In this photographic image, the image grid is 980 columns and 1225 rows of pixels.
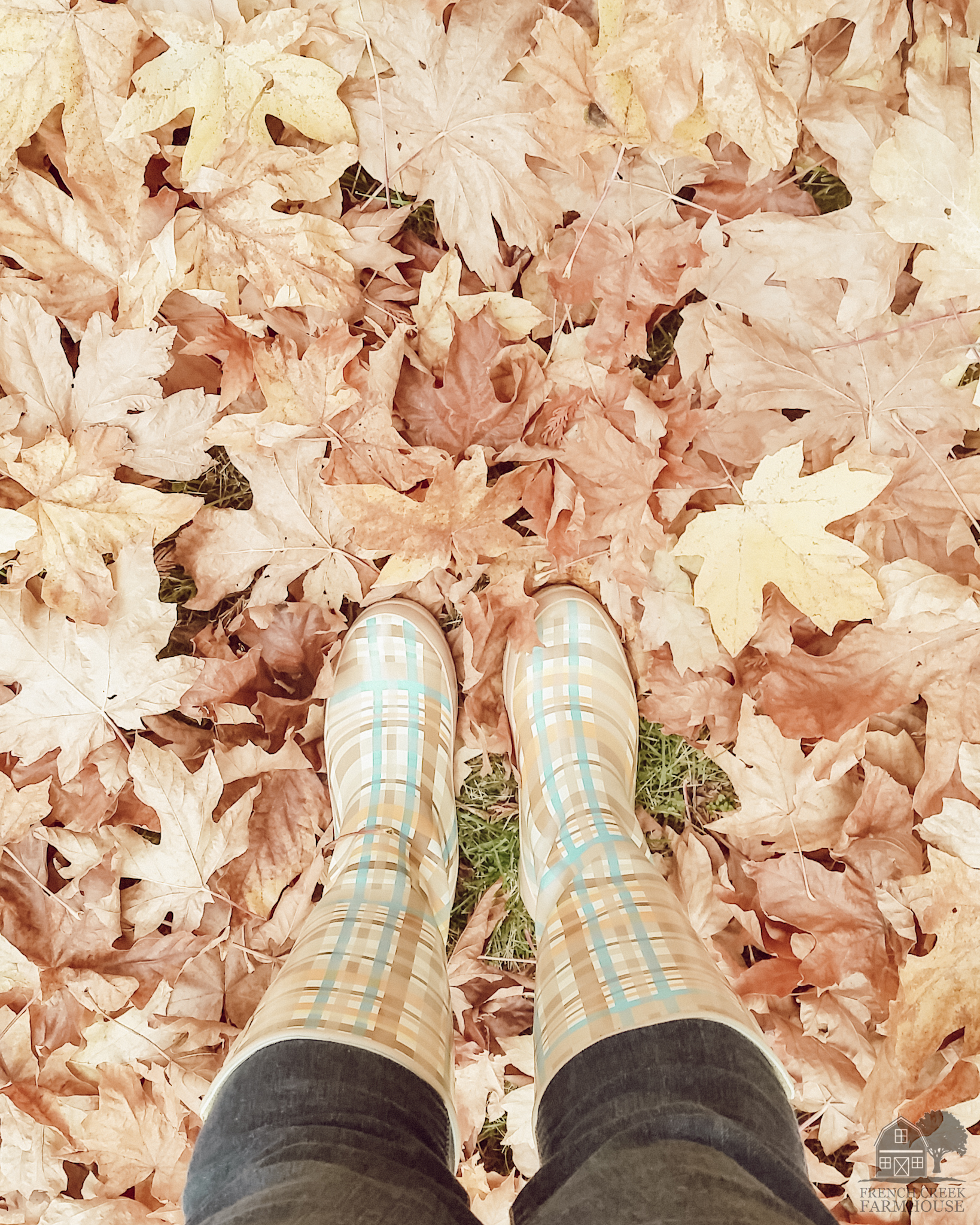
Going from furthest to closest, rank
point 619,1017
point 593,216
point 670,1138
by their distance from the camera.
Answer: point 593,216
point 619,1017
point 670,1138

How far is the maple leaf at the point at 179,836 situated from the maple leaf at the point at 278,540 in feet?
0.75

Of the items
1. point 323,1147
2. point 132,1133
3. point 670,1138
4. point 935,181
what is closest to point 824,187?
point 935,181

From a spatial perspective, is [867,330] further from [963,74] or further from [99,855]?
[99,855]

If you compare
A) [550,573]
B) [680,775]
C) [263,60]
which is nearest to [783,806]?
[680,775]

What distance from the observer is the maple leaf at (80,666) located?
40.6 inches

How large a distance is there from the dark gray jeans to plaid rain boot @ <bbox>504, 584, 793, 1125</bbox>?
0.03 m

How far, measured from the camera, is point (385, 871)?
0.98 m

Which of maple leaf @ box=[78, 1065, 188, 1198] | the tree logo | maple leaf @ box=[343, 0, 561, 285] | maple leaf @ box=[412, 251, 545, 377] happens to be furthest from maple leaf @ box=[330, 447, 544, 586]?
the tree logo

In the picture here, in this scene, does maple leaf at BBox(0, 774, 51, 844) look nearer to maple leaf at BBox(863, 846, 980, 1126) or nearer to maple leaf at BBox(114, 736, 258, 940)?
maple leaf at BBox(114, 736, 258, 940)

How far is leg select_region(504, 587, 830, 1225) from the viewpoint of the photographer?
25.2 inches

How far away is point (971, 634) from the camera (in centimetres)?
97

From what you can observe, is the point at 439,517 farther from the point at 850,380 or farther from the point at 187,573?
the point at 850,380

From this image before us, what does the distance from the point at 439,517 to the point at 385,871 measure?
44 cm

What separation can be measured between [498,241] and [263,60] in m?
0.33
